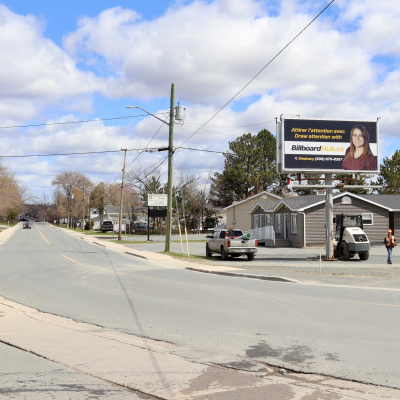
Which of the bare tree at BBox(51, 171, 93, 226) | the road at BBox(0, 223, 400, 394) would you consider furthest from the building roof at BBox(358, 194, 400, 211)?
the bare tree at BBox(51, 171, 93, 226)

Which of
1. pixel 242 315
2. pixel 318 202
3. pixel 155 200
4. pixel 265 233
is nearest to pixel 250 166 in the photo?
pixel 155 200

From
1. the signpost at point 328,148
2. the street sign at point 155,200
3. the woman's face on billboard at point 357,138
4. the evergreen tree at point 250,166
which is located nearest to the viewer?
the signpost at point 328,148

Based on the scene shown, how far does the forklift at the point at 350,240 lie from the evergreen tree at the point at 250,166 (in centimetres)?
4274

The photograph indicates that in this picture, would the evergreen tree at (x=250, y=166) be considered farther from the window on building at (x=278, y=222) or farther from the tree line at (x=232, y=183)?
the window on building at (x=278, y=222)

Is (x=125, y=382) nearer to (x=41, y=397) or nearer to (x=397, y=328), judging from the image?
(x=41, y=397)

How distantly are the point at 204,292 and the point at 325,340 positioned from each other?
6.31 metres

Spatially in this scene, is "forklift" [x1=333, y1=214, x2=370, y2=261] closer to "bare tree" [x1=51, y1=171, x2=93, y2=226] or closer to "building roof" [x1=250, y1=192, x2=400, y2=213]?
"building roof" [x1=250, y1=192, x2=400, y2=213]

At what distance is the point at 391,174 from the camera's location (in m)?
67.1

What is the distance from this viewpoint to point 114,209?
103062 millimetres

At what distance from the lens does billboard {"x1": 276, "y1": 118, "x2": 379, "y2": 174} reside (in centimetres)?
2678

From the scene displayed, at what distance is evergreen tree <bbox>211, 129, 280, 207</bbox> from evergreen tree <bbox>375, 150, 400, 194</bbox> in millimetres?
14558

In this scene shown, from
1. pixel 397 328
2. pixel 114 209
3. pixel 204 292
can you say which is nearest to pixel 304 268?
pixel 204 292

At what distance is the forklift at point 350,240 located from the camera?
1028 inches

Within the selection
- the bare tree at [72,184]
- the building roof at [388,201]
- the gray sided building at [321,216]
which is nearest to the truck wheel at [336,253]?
the gray sided building at [321,216]
